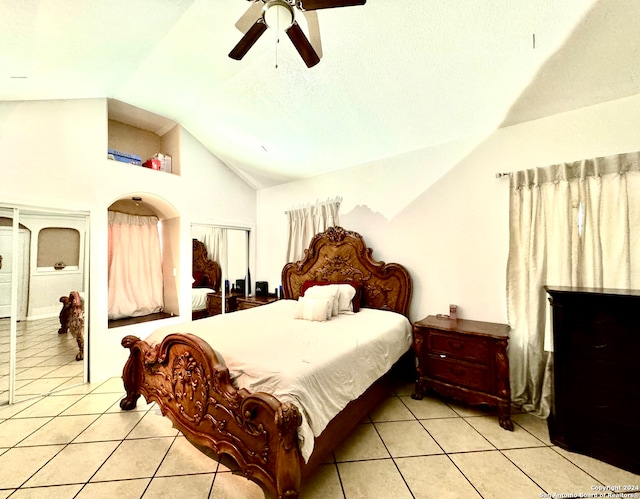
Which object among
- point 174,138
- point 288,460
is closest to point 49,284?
point 174,138

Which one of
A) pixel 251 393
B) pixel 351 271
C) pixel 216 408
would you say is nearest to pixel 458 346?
pixel 351 271

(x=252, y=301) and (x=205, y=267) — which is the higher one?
(x=205, y=267)

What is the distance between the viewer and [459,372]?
7.66ft

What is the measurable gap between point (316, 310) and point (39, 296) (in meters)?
2.92

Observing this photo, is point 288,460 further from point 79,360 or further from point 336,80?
point 79,360

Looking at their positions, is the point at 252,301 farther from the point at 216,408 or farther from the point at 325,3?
the point at 325,3

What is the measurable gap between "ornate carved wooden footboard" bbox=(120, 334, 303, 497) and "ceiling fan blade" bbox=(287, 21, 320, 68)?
2022 millimetres

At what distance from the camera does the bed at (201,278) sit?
3.97 m

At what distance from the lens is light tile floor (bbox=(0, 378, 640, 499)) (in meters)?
1.55

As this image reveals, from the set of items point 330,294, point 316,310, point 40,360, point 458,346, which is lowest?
point 40,360

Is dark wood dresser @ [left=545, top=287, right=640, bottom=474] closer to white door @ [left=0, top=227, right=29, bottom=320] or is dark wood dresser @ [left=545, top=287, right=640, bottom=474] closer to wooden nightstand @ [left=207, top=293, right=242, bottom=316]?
wooden nightstand @ [left=207, top=293, right=242, bottom=316]

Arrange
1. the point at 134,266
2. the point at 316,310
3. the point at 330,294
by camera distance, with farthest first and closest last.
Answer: the point at 134,266 → the point at 330,294 → the point at 316,310

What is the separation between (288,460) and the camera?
4.27 ft

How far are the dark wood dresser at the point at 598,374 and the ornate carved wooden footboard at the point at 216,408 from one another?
191cm
